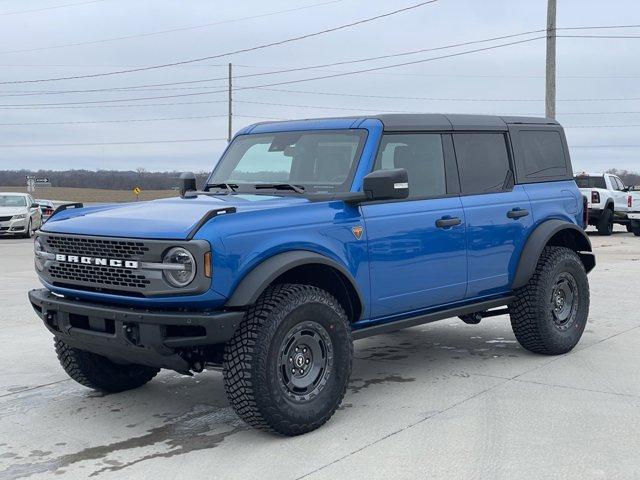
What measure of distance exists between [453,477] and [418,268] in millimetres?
1919

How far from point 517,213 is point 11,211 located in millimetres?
22692

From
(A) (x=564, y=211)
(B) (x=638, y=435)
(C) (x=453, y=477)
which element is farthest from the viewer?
(A) (x=564, y=211)

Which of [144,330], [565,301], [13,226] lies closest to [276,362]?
[144,330]

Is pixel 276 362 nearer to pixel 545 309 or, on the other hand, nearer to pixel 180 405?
pixel 180 405

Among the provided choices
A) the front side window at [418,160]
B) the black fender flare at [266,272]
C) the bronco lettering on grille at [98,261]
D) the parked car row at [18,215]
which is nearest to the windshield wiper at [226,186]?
the front side window at [418,160]

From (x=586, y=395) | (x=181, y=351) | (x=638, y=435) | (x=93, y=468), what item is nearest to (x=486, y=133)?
(x=586, y=395)

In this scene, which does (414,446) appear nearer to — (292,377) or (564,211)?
(292,377)

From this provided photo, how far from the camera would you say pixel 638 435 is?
4980mm

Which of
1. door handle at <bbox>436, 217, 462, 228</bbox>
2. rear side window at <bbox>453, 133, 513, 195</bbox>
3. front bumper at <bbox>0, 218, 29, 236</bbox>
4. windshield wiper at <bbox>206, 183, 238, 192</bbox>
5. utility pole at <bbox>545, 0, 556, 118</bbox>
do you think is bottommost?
front bumper at <bbox>0, 218, 29, 236</bbox>

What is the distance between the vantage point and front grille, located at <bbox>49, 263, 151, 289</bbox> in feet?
15.7

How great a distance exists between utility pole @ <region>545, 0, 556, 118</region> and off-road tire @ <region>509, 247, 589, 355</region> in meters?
18.0

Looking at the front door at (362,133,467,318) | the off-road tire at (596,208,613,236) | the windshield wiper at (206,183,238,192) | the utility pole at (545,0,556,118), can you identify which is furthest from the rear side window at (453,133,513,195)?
the off-road tire at (596,208,613,236)

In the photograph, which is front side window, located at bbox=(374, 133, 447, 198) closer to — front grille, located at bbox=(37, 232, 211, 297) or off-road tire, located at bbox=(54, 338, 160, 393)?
front grille, located at bbox=(37, 232, 211, 297)

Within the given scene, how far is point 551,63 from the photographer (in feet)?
80.6
